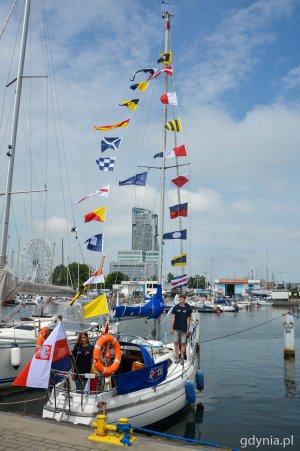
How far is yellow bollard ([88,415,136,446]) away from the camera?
22.1ft

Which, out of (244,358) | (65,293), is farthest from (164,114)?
(244,358)

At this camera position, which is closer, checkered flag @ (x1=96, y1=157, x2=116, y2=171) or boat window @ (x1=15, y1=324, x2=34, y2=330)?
boat window @ (x1=15, y1=324, x2=34, y2=330)

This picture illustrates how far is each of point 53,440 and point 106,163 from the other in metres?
12.1

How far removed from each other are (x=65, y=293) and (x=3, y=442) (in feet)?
47.0

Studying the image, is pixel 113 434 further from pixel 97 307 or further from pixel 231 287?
pixel 231 287

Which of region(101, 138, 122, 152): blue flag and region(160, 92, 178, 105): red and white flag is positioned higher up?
region(160, 92, 178, 105): red and white flag

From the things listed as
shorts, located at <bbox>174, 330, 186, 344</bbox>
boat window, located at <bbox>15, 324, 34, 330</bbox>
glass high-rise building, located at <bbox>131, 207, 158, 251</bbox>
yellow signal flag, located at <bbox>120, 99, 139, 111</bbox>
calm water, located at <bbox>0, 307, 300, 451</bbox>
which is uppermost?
yellow signal flag, located at <bbox>120, 99, 139, 111</bbox>

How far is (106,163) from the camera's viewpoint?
17.0 metres

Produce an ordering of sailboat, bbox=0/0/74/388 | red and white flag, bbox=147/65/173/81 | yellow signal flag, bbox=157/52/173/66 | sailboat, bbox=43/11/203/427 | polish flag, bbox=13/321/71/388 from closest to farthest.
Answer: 1. polish flag, bbox=13/321/71/388
2. sailboat, bbox=43/11/203/427
3. sailboat, bbox=0/0/74/388
4. red and white flag, bbox=147/65/173/81
5. yellow signal flag, bbox=157/52/173/66

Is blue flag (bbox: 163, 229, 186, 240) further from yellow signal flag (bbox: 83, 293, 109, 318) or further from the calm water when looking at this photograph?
yellow signal flag (bbox: 83, 293, 109, 318)

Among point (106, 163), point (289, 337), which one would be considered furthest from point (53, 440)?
point (289, 337)

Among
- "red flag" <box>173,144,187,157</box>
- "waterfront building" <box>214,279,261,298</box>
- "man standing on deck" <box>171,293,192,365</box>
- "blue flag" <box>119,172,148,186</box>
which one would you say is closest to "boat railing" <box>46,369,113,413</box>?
"man standing on deck" <box>171,293,192,365</box>

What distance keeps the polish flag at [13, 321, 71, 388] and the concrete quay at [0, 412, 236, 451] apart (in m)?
0.74

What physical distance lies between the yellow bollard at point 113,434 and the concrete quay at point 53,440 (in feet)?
0.36
